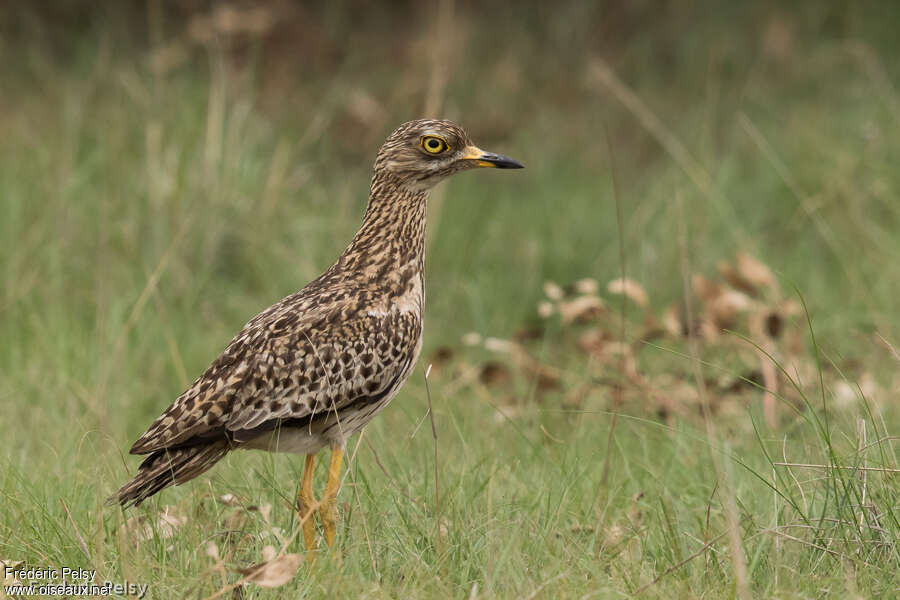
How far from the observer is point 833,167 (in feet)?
30.7

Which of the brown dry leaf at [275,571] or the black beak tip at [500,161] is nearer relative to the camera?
the brown dry leaf at [275,571]

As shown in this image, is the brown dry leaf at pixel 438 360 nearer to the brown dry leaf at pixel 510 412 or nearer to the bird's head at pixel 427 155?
the brown dry leaf at pixel 510 412

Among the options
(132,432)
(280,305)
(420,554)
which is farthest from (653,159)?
(420,554)

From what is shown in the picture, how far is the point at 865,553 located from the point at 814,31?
8.48 meters

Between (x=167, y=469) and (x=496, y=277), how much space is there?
4.62 metres

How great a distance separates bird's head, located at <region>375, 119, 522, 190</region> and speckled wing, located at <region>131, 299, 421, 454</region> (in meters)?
0.66

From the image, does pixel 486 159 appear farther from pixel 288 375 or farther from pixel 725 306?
pixel 725 306

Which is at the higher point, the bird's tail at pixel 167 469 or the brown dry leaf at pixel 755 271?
the bird's tail at pixel 167 469

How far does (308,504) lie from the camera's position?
4.51 m

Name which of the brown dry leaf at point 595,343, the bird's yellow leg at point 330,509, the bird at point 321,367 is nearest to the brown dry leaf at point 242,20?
the brown dry leaf at point 595,343

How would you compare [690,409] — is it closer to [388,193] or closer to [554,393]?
[554,393]

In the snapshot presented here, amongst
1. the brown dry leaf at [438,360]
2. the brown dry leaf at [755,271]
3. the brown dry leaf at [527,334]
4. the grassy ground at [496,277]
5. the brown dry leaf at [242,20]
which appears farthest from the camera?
the brown dry leaf at [242,20]

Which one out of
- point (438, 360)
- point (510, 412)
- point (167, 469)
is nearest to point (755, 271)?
point (510, 412)

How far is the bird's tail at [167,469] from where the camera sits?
4305 mm
